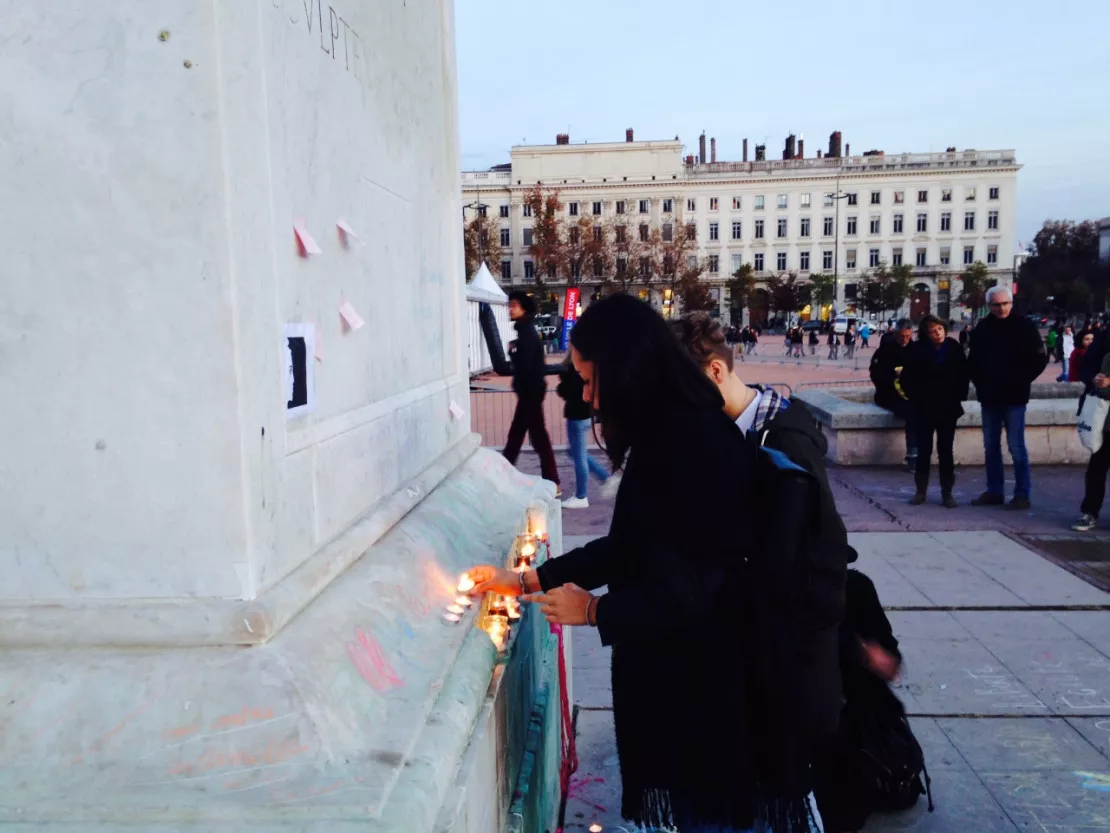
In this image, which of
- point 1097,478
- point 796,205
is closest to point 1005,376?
point 1097,478

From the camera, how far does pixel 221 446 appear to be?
55.0 inches

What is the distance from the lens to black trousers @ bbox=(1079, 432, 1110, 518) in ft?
22.8

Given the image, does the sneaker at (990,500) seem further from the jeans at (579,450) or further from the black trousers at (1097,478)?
the jeans at (579,450)

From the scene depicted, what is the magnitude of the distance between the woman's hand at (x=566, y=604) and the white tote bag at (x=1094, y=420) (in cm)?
631

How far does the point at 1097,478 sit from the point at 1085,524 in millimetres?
408

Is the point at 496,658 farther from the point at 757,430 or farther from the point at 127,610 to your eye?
the point at 757,430

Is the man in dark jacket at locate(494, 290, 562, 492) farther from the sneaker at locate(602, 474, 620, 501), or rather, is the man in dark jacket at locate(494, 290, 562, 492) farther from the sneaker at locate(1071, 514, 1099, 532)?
the sneaker at locate(1071, 514, 1099, 532)

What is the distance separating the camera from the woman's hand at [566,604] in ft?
6.75

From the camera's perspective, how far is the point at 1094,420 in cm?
683

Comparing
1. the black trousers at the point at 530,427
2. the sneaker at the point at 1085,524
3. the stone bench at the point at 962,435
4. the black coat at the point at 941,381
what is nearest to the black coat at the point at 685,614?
the black trousers at the point at 530,427

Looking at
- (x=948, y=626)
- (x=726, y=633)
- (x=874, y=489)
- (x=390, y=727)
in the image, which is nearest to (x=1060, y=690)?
(x=948, y=626)

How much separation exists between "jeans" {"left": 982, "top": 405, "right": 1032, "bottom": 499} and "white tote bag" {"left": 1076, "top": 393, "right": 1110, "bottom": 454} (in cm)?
108

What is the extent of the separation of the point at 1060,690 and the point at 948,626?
92 cm

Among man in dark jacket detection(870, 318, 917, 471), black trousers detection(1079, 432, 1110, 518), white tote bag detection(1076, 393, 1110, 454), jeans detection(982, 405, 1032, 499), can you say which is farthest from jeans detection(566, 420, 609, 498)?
black trousers detection(1079, 432, 1110, 518)
